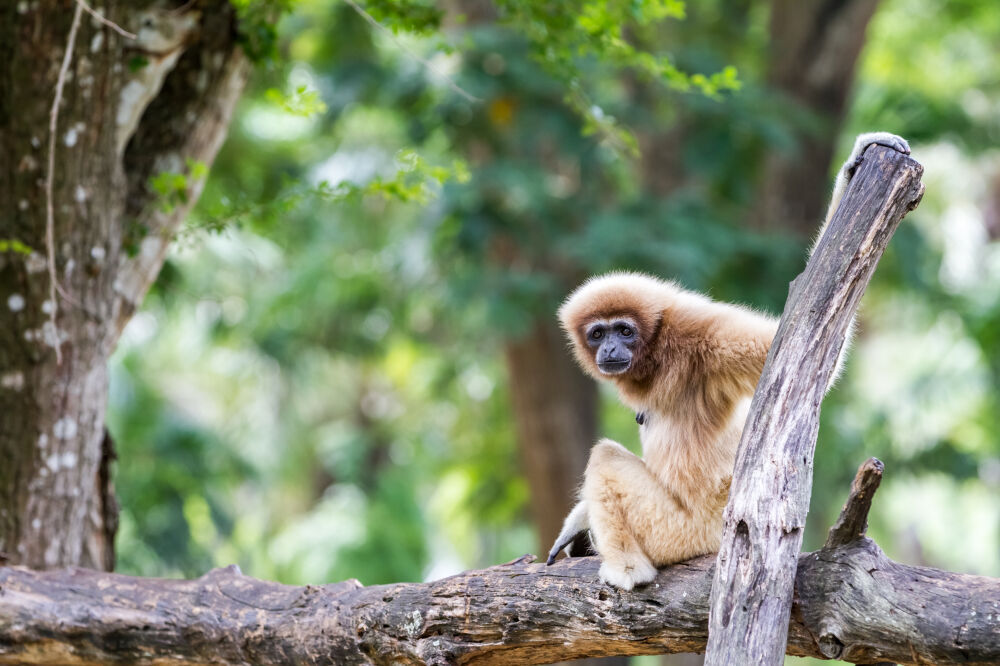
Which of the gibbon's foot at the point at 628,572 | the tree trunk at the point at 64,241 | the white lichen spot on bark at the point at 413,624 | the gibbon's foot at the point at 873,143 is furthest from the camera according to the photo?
the tree trunk at the point at 64,241

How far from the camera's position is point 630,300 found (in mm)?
4449

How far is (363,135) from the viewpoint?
13.3 metres

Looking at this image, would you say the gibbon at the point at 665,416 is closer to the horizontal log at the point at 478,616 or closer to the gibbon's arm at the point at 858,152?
the gibbon's arm at the point at 858,152

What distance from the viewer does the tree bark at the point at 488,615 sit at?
3.19 metres

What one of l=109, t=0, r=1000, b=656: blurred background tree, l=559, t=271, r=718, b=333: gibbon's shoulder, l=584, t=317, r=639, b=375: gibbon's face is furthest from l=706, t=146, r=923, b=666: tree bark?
l=109, t=0, r=1000, b=656: blurred background tree

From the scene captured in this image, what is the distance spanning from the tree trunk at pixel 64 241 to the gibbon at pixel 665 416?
8.60ft

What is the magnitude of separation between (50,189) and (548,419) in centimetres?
634

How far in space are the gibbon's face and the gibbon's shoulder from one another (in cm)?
5

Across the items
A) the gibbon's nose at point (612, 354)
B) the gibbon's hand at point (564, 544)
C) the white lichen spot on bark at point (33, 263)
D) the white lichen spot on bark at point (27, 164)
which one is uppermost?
the white lichen spot on bark at point (27, 164)

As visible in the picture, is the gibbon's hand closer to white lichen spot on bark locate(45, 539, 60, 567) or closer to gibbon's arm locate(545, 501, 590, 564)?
gibbon's arm locate(545, 501, 590, 564)

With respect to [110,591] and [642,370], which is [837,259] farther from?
[110,591]

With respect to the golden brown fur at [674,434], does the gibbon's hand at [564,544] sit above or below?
below

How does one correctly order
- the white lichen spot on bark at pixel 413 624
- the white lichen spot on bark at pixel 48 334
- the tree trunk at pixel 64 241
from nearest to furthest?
the white lichen spot on bark at pixel 413 624 → the tree trunk at pixel 64 241 → the white lichen spot on bark at pixel 48 334

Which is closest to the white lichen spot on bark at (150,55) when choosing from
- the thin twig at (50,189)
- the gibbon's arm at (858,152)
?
the thin twig at (50,189)
